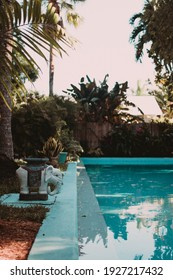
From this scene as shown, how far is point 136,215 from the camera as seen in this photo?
289 inches

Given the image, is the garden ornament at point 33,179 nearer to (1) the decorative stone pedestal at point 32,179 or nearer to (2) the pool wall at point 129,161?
(1) the decorative stone pedestal at point 32,179

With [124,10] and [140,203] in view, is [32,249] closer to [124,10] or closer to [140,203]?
[140,203]

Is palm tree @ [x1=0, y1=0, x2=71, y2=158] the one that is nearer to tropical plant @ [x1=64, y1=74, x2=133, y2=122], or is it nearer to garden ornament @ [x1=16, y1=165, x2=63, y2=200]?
garden ornament @ [x1=16, y1=165, x2=63, y2=200]

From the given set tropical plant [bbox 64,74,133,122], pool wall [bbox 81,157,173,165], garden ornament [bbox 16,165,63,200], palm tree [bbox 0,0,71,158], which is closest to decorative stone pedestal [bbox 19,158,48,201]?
garden ornament [bbox 16,165,63,200]

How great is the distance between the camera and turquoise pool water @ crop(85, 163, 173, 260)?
16.9 ft

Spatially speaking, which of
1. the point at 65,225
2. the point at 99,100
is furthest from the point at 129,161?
the point at 65,225

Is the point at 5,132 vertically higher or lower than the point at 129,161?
higher

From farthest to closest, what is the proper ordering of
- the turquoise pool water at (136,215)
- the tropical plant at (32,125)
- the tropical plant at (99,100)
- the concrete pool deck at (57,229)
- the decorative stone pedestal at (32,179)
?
the tropical plant at (99,100) < the tropical plant at (32,125) < the decorative stone pedestal at (32,179) < the turquoise pool water at (136,215) < the concrete pool deck at (57,229)

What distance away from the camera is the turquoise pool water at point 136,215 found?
516 centimetres

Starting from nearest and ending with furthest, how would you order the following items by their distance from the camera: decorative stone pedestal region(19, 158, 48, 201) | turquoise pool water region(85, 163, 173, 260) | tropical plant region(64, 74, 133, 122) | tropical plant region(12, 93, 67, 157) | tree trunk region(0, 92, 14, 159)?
turquoise pool water region(85, 163, 173, 260), decorative stone pedestal region(19, 158, 48, 201), tree trunk region(0, 92, 14, 159), tropical plant region(12, 93, 67, 157), tropical plant region(64, 74, 133, 122)

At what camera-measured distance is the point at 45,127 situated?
50.6 ft

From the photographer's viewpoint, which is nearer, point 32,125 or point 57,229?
point 57,229

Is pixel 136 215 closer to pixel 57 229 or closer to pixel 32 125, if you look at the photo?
pixel 57 229

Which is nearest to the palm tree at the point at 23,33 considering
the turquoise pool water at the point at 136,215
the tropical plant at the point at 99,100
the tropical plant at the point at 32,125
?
the turquoise pool water at the point at 136,215
